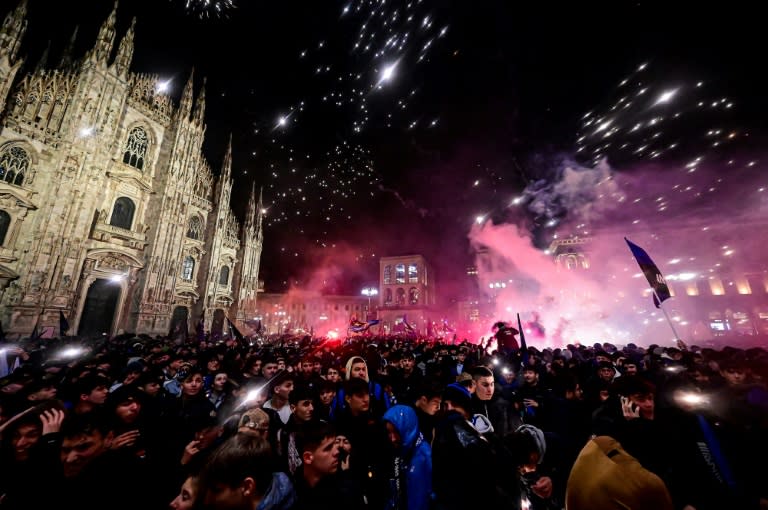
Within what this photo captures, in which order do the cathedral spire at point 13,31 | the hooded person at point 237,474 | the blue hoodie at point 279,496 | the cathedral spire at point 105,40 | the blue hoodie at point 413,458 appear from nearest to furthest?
the hooded person at point 237,474
the blue hoodie at point 279,496
the blue hoodie at point 413,458
the cathedral spire at point 13,31
the cathedral spire at point 105,40

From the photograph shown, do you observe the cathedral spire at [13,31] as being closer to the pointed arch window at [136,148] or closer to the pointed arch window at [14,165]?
the pointed arch window at [14,165]

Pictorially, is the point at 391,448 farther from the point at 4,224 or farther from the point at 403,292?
the point at 403,292

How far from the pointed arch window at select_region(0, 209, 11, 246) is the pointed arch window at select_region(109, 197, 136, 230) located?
16.8 feet

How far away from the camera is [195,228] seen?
28906 millimetres

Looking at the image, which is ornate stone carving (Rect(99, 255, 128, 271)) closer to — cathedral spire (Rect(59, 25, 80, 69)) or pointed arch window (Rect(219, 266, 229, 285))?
pointed arch window (Rect(219, 266, 229, 285))

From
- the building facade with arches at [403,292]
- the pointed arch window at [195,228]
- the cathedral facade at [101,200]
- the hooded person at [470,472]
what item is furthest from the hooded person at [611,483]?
the building facade with arches at [403,292]

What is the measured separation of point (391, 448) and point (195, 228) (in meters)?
33.1

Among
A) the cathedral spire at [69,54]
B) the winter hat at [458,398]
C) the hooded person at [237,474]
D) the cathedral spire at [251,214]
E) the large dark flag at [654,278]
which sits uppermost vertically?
the cathedral spire at [69,54]

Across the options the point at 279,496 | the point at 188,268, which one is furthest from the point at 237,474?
the point at 188,268

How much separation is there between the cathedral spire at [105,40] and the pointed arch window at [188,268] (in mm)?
16916

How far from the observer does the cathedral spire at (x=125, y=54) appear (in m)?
22.1

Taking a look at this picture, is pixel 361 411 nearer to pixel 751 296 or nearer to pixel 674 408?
pixel 674 408

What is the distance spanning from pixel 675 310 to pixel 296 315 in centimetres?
6575

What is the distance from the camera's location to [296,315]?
64.8 metres
